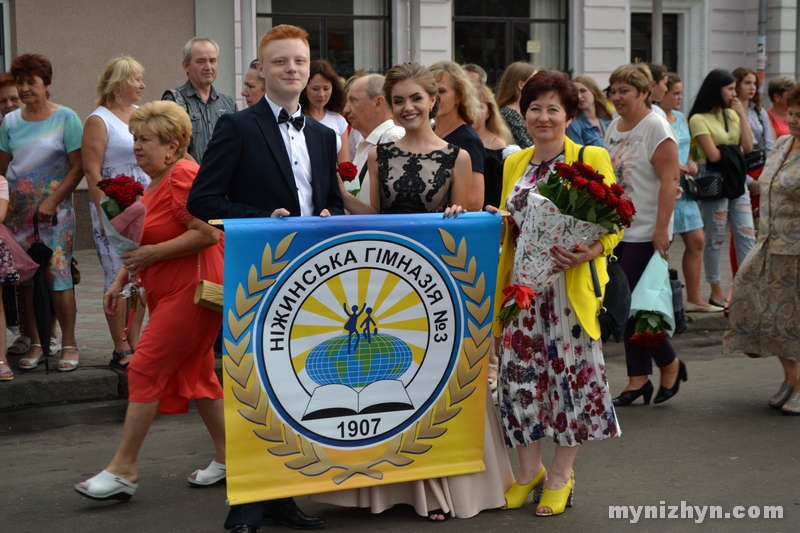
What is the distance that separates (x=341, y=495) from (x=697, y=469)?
6.41 ft

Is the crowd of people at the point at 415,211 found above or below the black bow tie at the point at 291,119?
below

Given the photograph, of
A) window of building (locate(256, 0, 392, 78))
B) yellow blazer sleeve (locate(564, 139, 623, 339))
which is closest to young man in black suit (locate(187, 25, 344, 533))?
yellow blazer sleeve (locate(564, 139, 623, 339))

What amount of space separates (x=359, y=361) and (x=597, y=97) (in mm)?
6675

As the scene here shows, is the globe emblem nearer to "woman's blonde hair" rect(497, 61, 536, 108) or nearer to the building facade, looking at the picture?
"woman's blonde hair" rect(497, 61, 536, 108)

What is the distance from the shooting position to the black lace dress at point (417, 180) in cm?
499

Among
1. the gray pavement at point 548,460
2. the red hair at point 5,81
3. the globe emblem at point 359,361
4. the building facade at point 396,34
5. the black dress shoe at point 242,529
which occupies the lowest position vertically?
the gray pavement at point 548,460

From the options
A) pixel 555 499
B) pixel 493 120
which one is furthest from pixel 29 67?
pixel 555 499

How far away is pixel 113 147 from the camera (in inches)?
298

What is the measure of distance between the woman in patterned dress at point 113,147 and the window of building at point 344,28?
30.4 feet

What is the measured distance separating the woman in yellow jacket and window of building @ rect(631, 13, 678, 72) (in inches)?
587

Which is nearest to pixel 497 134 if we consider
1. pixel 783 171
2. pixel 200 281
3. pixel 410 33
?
pixel 783 171

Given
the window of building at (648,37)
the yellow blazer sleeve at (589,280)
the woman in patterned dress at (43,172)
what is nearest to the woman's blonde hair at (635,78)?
the yellow blazer sleeve at (589,280)

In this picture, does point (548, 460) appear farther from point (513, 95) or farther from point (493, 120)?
point (513, 95)

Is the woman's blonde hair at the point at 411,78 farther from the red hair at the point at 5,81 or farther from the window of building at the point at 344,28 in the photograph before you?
the window of building at the point at 344,28
